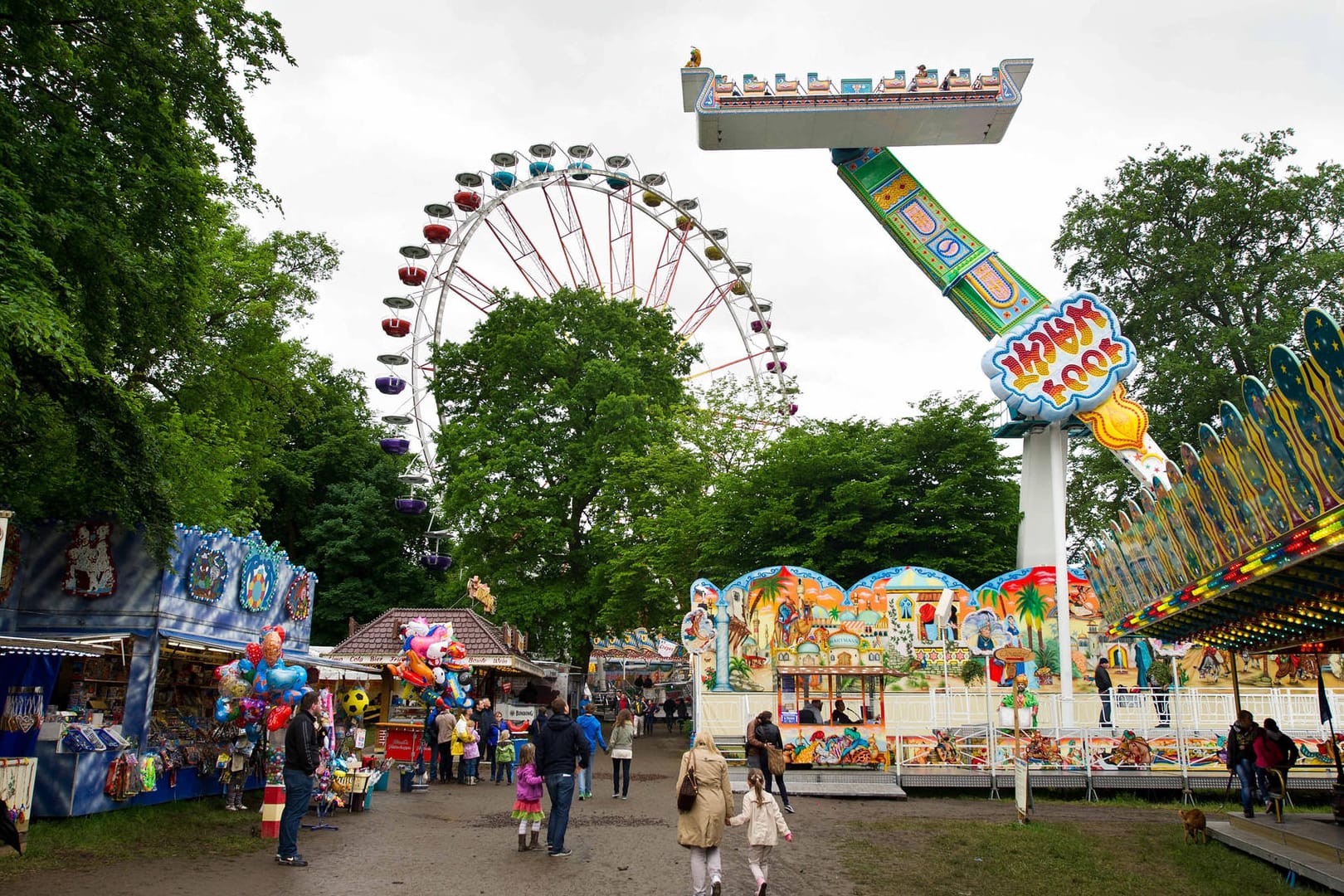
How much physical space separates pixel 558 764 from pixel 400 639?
1385 cm

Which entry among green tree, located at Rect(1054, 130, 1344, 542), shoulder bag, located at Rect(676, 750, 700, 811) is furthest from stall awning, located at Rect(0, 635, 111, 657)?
green tree, located at Rect(1054, 130, 1344, 542)

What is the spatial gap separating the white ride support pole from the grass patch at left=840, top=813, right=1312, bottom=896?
752 centimetres

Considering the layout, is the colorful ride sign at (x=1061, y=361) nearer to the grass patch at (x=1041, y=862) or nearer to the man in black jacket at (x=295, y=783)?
the grass patch at (x=1041, y=862)

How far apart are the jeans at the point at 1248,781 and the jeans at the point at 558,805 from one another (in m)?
8.28

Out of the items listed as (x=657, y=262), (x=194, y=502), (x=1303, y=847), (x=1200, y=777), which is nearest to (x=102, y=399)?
(x=194, y=502)

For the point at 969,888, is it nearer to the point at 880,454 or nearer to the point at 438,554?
the point at 880,454

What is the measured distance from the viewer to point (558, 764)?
9.92 meters

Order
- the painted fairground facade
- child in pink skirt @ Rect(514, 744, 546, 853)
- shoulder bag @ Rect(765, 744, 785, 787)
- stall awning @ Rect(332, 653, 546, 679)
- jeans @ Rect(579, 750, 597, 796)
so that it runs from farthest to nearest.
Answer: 1. stall awning @ Rect(332, 653, 546, 679)
2. the painted fairground facade
3. jeans @ Rect(579, 750, 597, 796)
4. shoulder bag @ Rect(765, 744, 785, 787)
5. child in pink skirt @ Rect(514, 744, 546, 853)

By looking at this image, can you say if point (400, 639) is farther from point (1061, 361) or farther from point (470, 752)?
point (1061, 361)

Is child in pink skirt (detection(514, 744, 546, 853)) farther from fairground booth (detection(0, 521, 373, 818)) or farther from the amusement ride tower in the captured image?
the amusement ride tower

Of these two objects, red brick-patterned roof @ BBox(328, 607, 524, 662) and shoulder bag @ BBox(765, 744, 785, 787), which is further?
red brick-patterned roof @ BBox(328, 607, 524, 662)

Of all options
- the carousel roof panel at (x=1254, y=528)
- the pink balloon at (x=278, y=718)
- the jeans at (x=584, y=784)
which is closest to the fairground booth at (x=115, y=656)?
the pink balloon at (x=278, y=718)

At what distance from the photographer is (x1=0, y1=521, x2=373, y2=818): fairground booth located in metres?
10.9

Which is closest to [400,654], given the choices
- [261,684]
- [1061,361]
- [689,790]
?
[261,684]
